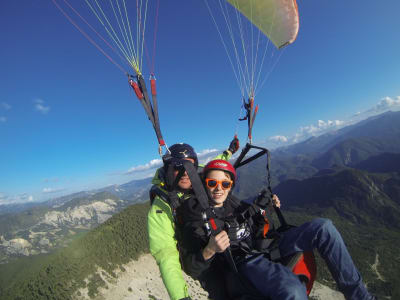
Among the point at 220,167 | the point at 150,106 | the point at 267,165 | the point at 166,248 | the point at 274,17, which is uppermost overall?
the point at 274,17

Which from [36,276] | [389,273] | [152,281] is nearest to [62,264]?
[36,276]

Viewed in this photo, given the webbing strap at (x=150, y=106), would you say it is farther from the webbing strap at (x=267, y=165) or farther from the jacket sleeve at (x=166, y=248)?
the webbing strap at (x=267, y=165)

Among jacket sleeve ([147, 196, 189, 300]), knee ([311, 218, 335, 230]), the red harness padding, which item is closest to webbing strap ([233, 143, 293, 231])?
knee ([311, 218, 335, 230])

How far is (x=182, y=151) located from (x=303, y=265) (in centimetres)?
291

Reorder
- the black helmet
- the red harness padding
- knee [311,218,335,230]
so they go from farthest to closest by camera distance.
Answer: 1. the black helmet
2. knee [311,218,335,230]
3. the red harness padding

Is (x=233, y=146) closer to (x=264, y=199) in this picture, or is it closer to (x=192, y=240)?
(x=264, y=199)

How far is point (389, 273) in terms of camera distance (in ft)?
263

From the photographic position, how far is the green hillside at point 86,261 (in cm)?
4494

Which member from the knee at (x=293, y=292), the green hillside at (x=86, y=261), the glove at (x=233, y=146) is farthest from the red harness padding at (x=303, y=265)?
the green hillside at (x=86, y=261)

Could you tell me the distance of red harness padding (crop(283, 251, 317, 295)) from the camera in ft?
10.9

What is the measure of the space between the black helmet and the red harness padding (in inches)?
101

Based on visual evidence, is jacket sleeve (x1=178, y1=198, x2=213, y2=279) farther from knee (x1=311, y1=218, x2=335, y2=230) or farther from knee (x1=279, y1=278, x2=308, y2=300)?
knee (x1=311, y1=218, x2=335, y2=230)

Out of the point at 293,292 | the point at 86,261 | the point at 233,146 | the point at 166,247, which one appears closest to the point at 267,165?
the point at 293,292

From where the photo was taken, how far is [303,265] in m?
3.45
